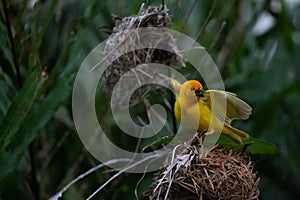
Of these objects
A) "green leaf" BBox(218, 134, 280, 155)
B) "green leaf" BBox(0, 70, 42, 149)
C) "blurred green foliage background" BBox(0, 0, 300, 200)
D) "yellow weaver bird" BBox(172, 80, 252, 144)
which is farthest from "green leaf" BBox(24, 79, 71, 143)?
"green leaf" BBox(218, 134, 280, 155)

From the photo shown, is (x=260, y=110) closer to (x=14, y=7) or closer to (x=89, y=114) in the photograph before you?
(x=89, y=114)

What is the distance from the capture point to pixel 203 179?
151 cm

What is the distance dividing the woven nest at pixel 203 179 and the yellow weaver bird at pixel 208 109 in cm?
9

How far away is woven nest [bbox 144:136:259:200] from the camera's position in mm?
1503

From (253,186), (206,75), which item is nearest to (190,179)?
(253,186)

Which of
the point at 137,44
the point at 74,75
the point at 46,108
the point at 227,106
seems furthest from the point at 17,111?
the point at 227,106

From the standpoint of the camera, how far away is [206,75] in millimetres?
2256

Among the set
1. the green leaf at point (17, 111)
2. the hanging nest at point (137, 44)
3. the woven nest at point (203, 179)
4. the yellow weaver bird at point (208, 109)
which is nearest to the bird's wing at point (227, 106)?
the yellow weaver bird at point (208, 109)

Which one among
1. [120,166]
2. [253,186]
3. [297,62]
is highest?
[253,186]

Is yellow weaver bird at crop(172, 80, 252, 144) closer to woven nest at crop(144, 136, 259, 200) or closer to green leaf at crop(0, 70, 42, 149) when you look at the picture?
woven nest at crop(144, 136, 259, 200)

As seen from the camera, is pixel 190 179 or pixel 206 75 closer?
pixel 190 179

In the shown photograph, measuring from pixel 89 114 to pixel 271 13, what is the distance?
1.56 m

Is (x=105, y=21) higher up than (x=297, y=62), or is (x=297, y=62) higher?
(x=105, y=21)

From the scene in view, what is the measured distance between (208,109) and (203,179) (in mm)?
249
